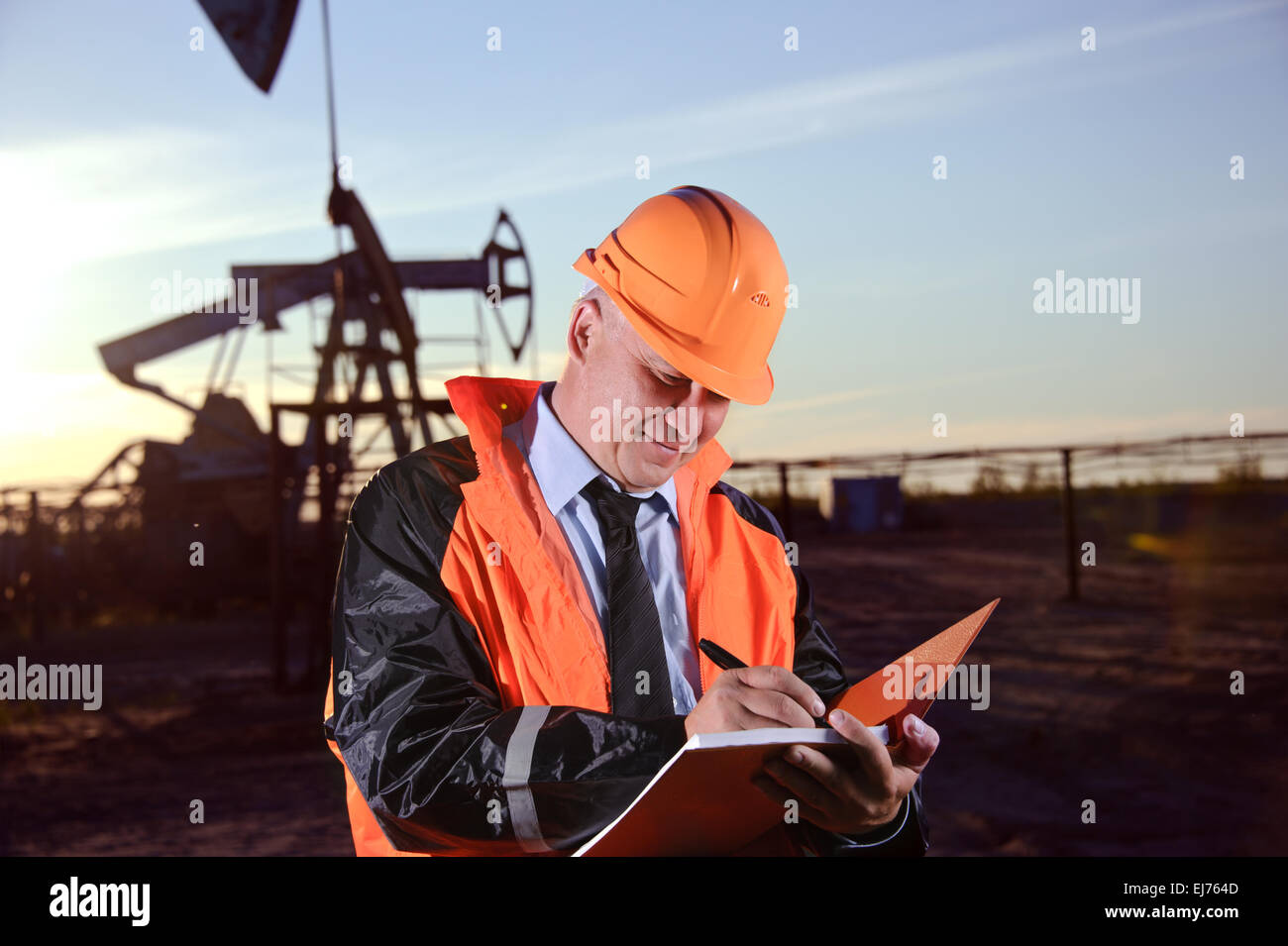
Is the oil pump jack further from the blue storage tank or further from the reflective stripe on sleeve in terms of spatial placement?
the blue storage tank

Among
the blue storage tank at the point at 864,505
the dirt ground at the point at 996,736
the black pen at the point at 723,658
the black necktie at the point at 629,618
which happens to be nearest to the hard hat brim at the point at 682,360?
the black necktie at the point at 629,618

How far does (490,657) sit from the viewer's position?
60.1 inches

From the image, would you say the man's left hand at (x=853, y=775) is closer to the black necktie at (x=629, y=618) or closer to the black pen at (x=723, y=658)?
the black pen at (x=723, y=658)

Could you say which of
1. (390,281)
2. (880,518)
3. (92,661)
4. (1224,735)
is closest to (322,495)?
(390,281)

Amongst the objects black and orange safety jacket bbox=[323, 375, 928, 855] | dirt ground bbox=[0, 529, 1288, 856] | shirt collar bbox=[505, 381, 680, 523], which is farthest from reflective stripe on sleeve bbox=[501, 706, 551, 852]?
dirt ground bbox=[0, 529, 1288, 856]

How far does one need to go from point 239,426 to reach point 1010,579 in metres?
10.2

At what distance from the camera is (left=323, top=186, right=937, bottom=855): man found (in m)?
1.36

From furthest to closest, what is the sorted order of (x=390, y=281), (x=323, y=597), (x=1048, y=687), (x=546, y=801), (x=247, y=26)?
(x=390, y=281)
(x=323, y=597)
(x=1048, y=687)
(x=247, y=26)
(x=546, y=801)

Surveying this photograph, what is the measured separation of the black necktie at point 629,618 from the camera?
5.27 feet

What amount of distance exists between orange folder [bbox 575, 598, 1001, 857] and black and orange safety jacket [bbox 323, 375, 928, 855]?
0.05 meters

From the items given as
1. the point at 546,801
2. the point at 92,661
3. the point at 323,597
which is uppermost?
the point at 546,801

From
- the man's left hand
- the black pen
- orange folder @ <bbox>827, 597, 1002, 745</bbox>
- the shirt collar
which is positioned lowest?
the man's left hand
